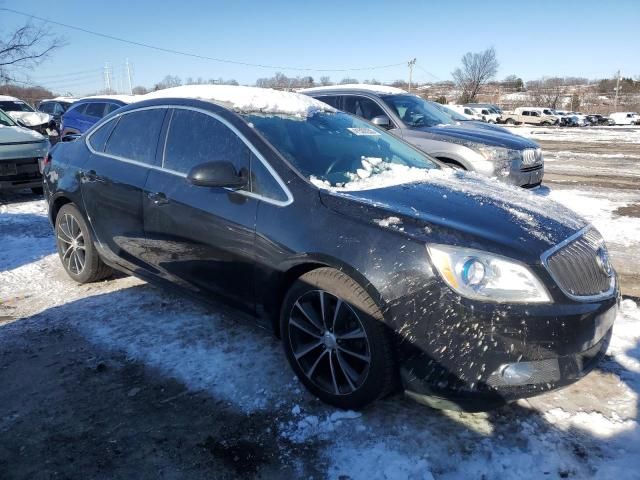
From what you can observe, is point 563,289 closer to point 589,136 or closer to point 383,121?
point 383,121

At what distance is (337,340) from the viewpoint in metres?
2.66

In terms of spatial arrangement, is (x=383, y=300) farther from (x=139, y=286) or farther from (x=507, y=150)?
(x=507, y=150)

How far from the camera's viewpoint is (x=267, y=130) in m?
3.20

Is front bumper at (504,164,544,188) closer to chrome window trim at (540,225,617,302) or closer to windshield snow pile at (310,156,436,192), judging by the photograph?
windshield snow pile at (310,156,436,192)

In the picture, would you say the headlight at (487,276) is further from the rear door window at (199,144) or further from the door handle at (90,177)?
the door handle at (90,177)

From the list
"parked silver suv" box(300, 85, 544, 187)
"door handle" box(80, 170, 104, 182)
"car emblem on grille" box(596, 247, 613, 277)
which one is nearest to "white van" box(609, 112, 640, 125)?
"parked silver suv" box(300, 85, 544, 187)

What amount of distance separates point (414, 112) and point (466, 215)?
5.72 metres

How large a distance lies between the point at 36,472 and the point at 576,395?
9.48 ft

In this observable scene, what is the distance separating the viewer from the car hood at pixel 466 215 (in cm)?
238

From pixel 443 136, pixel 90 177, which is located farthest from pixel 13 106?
pixel 443 136

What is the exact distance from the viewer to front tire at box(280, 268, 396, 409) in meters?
2.46

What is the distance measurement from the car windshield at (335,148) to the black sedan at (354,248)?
0.01 metres

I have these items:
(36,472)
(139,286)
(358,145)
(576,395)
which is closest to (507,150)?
(358,145)

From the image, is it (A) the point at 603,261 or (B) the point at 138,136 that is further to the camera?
(B) the point at 138,136
